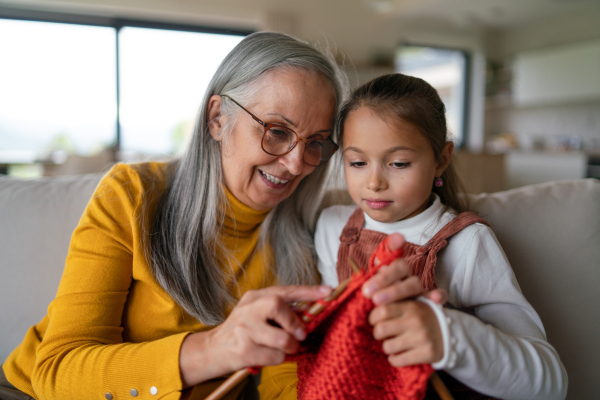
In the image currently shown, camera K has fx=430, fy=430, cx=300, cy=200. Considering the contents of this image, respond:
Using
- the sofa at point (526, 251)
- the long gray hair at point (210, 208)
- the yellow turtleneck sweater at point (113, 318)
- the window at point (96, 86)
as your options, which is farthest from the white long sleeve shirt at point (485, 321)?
the window at point (96, 86)

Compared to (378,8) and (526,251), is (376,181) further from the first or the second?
(378,8)

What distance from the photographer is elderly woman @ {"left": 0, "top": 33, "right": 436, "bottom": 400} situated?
949mm

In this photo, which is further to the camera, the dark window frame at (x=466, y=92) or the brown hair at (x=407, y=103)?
the dark window frame at (x=466, y=92)

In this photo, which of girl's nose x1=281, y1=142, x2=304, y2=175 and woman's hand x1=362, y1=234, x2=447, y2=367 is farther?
girl's nose x1=281, y1=142, x2=304, y2=175

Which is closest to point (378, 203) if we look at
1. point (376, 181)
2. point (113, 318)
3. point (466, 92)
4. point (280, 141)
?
point (376, 181)

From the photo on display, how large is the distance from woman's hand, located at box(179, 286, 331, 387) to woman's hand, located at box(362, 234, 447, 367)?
0.34 ft

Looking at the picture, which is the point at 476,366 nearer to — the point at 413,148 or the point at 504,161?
the point at 413,148

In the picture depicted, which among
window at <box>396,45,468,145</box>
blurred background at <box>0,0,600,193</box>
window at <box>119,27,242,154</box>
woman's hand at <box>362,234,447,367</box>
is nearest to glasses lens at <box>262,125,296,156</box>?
woman's hand at <box>362,234,447,367</box>

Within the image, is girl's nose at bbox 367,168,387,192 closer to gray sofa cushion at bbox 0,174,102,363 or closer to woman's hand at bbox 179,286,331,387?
woman's hand at bbox 179,286,331,387

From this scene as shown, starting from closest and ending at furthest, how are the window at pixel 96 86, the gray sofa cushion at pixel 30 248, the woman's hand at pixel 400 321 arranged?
the woman's hand at pixel 400 321
the gray sofa cushion at pixel 30 248
the window at pixel 96 86

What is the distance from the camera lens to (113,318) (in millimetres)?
1069

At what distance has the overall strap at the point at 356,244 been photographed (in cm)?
121

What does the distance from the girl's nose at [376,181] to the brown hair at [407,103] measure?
5.8 inches

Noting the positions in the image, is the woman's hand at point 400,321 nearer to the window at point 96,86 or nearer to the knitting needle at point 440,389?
the knitting needle at point 440,389
